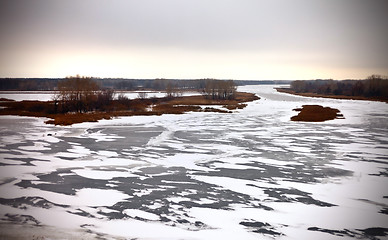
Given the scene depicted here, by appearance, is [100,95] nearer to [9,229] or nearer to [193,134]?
[193,134]

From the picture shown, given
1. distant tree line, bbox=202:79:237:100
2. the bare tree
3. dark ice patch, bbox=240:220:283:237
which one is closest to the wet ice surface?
dark ice patch, bbox=240:220:283:237

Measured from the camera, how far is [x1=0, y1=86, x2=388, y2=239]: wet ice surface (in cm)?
657

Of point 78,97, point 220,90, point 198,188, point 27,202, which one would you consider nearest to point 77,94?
point 78,97

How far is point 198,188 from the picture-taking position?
29.5 ft

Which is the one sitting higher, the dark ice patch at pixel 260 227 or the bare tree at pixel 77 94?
the bare tree at pixel 77 94

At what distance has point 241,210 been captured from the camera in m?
7.42

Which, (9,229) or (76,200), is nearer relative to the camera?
(9,229)

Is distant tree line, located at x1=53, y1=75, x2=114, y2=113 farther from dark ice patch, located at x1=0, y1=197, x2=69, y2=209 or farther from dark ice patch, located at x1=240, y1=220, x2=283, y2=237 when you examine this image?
dark ice patch, located at x1=240, y1=220, x2=283, y2=237

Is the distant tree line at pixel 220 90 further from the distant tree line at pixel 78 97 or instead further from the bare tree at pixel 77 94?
the bare tree at pixel 77 94

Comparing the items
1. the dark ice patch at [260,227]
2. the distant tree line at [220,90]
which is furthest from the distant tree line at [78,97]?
the dark ice patch at [260,227]

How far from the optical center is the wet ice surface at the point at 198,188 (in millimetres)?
6574

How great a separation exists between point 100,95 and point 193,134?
2932 centimetres

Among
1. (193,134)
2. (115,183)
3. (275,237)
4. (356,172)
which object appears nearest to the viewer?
(275,237)

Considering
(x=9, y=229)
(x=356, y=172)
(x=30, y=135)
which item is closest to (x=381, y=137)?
(x=356, y=172)
